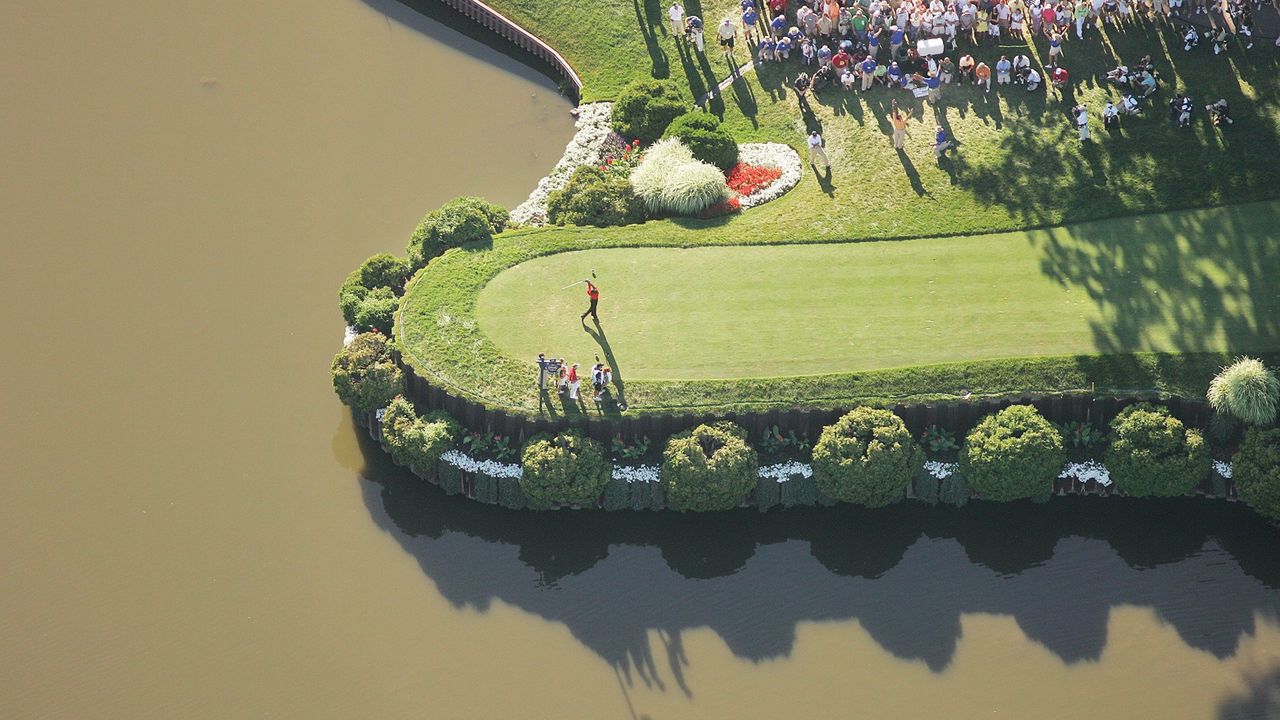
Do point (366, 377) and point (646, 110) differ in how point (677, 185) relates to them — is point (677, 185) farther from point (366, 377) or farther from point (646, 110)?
point (366, 377)

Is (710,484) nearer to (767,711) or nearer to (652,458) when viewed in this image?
(652,458)

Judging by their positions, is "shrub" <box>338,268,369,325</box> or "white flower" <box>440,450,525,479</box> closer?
"white flower" <box>440,450,525,479</box>

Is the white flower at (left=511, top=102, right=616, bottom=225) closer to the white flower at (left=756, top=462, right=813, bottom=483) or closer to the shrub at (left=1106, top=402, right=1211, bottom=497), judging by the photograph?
the white flower at (left=756, top=462, right=813, bottom=483)

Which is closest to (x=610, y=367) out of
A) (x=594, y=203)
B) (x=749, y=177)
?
(x=594, y=203)

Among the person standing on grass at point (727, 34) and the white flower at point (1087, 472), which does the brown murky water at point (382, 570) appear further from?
the person standing on grass at point (727, 34)

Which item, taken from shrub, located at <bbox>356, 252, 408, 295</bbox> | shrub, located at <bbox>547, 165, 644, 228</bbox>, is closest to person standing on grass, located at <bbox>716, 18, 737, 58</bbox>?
shrub, located at <bbox>547, 165, 644, 228</bbox>

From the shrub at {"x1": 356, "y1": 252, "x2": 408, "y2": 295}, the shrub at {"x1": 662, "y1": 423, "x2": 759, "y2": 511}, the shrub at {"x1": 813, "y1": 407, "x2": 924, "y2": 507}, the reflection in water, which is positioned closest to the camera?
the reflection in water

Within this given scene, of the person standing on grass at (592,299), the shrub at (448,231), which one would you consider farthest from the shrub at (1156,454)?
the shrub at (448,231)

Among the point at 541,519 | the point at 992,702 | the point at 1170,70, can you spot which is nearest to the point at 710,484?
the point at 541,519
